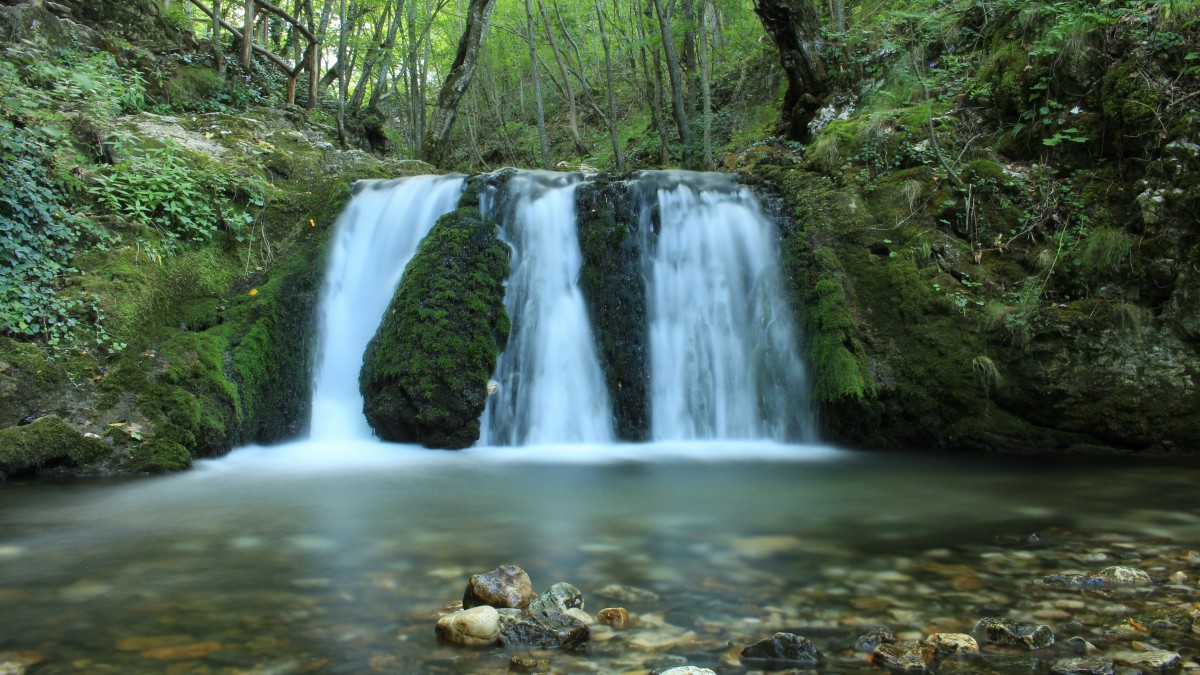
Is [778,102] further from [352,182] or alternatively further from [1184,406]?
[1184,406]

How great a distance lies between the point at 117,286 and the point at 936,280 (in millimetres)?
7310

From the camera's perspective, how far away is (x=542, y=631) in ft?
8.24

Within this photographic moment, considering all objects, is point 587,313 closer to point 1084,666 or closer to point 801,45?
point 801,45

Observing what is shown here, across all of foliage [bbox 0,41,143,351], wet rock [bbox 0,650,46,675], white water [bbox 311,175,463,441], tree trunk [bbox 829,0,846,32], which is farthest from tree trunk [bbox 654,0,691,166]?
wet rock [bbox 0,650,46,675]

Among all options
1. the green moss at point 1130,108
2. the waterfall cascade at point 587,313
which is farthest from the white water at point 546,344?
the green moss at point 1130,108

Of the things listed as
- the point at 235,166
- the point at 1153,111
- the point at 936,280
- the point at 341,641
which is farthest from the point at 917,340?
the point at 235,166

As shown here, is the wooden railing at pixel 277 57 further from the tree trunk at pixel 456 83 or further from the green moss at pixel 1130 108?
the green moss at pixel 1130 108

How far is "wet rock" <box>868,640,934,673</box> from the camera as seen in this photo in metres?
2.29

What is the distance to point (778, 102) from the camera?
13.5m

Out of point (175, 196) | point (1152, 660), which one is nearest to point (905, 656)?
point (1152, 660)

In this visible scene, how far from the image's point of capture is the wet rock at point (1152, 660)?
220 cm

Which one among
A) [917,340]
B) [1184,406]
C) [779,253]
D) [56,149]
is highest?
[56,149]

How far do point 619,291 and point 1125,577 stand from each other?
5.23 m

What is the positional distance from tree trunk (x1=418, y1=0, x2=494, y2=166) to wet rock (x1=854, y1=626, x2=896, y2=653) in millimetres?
11875
